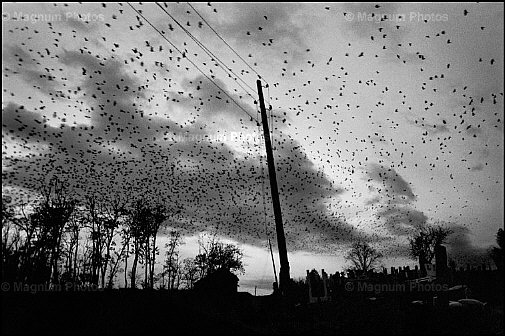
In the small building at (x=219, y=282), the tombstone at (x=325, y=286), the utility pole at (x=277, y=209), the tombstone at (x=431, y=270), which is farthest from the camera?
the small building at (x=219, y=282)

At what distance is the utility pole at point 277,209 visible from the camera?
44.5 ft

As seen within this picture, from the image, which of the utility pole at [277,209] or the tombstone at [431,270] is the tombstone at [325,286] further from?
the utility pole at [277,209]

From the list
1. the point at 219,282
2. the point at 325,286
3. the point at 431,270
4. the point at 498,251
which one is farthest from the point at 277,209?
the point at 498,251

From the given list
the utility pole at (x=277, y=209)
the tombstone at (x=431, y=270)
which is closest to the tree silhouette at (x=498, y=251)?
the tombstone at (x=431, y=270)

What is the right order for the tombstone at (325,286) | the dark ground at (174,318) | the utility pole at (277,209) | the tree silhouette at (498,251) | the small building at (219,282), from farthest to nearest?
the tree silhouette at (498,251)
the small building at (219,282)
the tombstone at (325,286)
the utility pole at (277,209)
the dark ground at (174,318)

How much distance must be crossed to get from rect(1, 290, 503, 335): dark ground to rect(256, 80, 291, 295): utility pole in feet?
3.41

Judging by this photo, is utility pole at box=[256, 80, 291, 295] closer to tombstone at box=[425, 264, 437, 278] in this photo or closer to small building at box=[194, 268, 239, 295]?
tombstone at box=[425, 264, 437, 278]

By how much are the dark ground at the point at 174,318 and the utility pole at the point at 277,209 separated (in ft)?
3.41

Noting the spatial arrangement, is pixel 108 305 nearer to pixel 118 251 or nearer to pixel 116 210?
pixel 116 210

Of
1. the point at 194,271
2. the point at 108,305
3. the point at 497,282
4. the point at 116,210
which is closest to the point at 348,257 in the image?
the point at 194,271

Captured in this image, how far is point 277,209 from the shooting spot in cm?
1455

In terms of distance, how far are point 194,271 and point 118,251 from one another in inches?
967

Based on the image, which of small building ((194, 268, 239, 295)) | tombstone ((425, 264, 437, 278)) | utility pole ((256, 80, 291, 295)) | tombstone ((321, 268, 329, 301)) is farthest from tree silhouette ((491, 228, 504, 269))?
utility pole ((256, 80, 291, 295))

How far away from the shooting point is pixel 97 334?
33.2 feet
